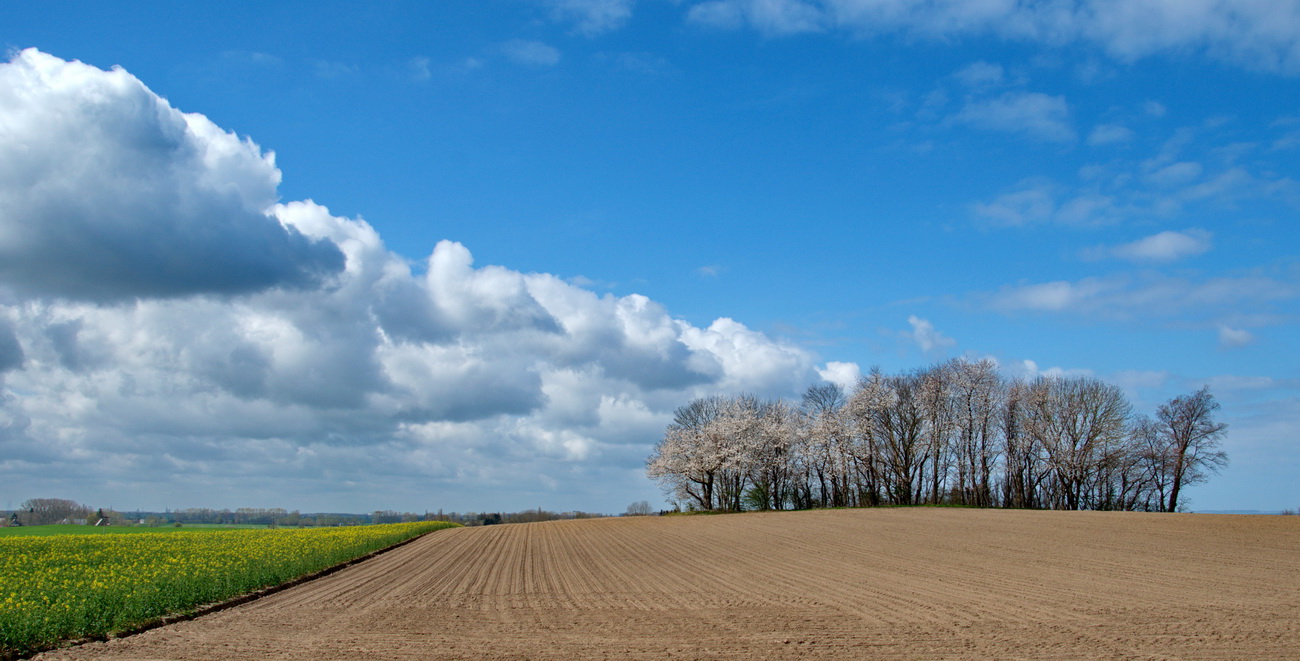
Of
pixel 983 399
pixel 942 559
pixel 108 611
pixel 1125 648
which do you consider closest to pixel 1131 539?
pixel 942 559

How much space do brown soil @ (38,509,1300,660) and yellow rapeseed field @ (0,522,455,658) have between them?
825mm

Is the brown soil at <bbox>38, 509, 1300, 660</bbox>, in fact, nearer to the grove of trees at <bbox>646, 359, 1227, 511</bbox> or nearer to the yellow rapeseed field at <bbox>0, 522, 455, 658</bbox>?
the yellow rapeseed field at <bbox>0, 522, 455, 658</bbox>

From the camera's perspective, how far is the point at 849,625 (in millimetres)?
16359

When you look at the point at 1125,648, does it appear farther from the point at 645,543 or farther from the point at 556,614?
the point at 645,543

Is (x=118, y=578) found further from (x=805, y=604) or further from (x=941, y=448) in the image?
(x=941, y=448)

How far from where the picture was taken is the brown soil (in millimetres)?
14258

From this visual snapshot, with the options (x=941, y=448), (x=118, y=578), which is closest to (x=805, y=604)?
(x=118, y=578)

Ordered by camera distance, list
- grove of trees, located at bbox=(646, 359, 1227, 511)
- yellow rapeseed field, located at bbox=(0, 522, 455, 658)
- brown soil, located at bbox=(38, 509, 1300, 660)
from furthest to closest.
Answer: grove of trees, located at bbox=(646, 359, 1227, 511)
yellow rapeseed field, located at bbox=(0, 522, 455, 658)
brown soil, located at bbox=(38, 509, 1300, 660)

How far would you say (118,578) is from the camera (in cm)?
2056

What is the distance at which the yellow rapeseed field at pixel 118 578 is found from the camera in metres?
15.0

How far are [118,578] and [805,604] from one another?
17868mm

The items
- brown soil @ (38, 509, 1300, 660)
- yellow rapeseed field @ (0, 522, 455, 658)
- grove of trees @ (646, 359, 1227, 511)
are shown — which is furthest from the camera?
grove of trees @ (646, 359, 1227, 511)

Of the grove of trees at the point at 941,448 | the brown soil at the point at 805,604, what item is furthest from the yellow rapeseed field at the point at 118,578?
the grove of trees at the point at 941,448

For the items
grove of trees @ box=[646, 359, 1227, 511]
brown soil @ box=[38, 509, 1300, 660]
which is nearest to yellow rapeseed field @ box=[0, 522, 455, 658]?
brown soil @ box=[38, 509, 1300, 660]
